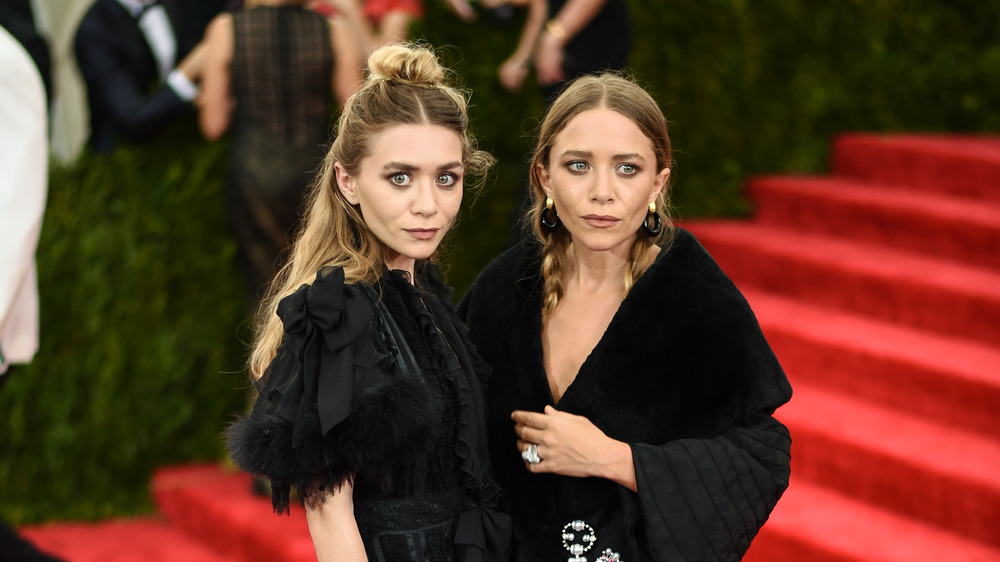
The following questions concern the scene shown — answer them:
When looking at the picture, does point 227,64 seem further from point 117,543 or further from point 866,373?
point 866,373

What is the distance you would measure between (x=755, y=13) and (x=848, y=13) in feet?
1.64

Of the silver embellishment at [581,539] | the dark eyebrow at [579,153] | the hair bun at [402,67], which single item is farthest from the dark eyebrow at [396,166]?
the silver embellishment at [581,539]

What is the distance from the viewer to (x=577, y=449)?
1.93 m

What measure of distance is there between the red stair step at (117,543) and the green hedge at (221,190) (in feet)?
0.29

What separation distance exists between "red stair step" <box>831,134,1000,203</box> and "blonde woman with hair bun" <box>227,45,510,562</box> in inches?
147

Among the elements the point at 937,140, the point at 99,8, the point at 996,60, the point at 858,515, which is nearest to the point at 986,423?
the point at 858,515

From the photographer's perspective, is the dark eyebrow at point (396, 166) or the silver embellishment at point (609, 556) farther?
the silver embellishment at point (609, 556)

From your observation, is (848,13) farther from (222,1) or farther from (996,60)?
(222,1)

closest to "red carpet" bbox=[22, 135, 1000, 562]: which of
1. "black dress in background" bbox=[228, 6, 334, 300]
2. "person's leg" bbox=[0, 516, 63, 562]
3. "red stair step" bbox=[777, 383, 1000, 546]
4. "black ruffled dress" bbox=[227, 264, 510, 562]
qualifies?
"red stair step" bbox=[777, 383, 1000, 546]

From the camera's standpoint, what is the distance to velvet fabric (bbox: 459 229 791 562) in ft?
6.35

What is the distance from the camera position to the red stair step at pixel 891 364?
3848 millimetres

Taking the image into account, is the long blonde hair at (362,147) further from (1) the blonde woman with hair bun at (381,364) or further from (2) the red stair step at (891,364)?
(2) the red stair step at (891,364)

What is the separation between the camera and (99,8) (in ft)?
14.9

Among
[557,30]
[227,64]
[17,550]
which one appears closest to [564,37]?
[557,30]
